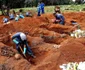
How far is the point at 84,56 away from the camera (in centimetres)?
1245

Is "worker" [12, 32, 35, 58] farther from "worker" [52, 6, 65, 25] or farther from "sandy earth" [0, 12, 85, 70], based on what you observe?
"worker" [52, 6, 65, 25]

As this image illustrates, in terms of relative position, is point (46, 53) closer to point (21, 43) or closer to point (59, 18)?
point (21, 43)

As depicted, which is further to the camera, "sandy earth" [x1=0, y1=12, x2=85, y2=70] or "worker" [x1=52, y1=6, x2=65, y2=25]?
"worker" [x1=52, y1=6, x2=65, y2=25]

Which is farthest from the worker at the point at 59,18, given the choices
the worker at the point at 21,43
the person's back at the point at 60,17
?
the worker at the point at 21,43

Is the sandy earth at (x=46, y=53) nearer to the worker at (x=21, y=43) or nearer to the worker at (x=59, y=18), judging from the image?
the worker at (x=21, y=43)

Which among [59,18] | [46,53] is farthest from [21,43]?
[59,18]

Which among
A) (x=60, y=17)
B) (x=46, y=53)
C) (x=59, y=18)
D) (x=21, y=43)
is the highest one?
(x=21, y=43)

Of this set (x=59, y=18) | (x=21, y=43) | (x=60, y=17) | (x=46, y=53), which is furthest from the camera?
(x=59, y=18)

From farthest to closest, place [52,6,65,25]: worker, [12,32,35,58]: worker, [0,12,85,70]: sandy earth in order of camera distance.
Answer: [52,6,65,25]: worker, [12,32,35,58]: worker, [0,12,85,70]: sandy earth

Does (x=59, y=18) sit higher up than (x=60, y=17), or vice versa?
(x=60, y=17)

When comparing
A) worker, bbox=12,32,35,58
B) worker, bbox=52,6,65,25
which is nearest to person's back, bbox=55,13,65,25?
worker, bbox=52,6,65,25

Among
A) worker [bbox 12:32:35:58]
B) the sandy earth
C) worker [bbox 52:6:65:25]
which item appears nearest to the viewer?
the sandy earth

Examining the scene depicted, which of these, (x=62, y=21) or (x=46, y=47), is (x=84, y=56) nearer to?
(x=46, y=47)

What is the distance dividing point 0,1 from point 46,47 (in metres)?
18.5
